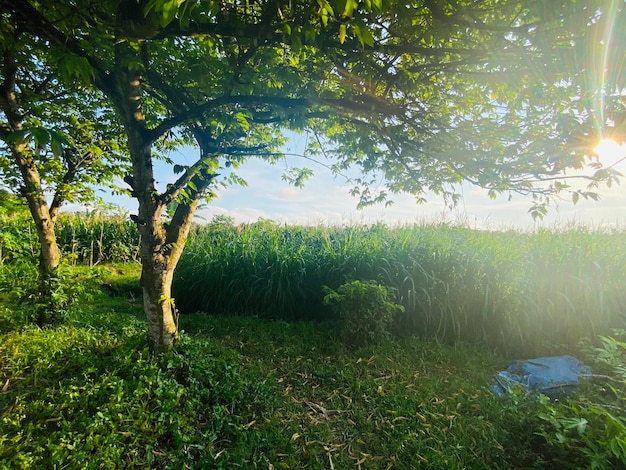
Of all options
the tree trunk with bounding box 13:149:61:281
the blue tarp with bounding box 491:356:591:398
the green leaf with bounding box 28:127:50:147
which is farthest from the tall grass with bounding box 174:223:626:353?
the green leaf with bounding box 28:127:50:147

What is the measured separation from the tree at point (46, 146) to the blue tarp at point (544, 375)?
16.1ft

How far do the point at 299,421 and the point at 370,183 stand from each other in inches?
119

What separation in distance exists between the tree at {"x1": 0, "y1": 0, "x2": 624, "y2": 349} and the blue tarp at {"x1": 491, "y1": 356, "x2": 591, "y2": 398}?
6.13ft

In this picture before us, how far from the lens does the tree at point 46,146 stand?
143 inches

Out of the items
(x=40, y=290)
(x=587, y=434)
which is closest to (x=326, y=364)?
(x=587, y=434)

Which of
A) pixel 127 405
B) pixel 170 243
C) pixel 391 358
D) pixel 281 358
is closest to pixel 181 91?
pixel 170 243

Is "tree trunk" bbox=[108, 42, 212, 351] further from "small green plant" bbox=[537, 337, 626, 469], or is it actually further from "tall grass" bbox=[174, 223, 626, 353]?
"small green plant" bbox=[537, 337, 626, 469]

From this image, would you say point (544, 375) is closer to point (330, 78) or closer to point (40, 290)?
point (330, 78)

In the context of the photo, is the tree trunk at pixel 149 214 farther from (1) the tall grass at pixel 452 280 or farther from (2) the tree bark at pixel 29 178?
(1) the tall grass at pixel 452 280

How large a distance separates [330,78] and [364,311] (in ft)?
8.63

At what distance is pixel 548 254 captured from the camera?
4715mm

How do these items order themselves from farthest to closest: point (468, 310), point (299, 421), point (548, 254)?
point (548, 254)
point (468, 310)
point (299, 421)

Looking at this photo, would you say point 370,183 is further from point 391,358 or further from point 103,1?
point 103,1

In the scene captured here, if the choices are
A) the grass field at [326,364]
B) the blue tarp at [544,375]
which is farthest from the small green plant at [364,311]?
the blue tarp at [544,375]
